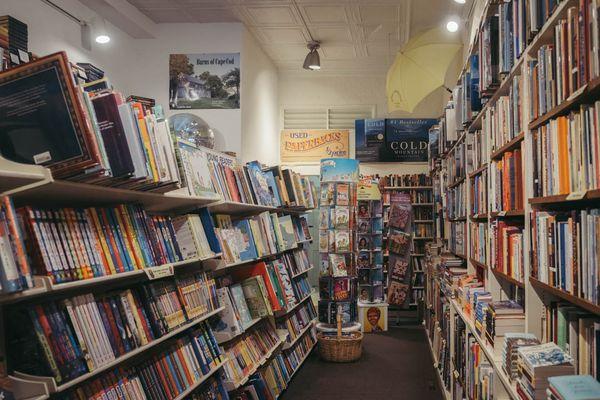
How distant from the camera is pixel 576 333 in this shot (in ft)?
5.87

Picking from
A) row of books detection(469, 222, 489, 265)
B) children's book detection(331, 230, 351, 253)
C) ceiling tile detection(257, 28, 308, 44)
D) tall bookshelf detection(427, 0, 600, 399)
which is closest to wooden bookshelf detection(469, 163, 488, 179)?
tall bookshelf detection(427, 0, 600, 399)

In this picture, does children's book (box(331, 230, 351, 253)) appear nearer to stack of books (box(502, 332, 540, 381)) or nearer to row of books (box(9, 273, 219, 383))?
row of books (box(9, 273, 219, 383))

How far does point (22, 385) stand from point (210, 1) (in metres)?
5.59

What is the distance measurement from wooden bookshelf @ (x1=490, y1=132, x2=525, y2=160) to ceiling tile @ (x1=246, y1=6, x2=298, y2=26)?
14.3ft

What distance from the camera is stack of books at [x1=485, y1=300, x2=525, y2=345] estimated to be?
2496 mm

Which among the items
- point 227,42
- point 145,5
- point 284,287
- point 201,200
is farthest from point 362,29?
point 201,200

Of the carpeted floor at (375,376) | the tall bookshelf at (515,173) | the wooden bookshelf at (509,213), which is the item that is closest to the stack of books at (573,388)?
the tall bookshelf at (515,173)

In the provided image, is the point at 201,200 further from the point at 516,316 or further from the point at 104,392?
the point at 516,316

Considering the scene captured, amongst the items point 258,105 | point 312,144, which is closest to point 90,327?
point 258,105

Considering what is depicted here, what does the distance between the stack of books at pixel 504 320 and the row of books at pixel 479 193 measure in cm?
87

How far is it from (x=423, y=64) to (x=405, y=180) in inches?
126

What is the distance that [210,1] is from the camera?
6.45m

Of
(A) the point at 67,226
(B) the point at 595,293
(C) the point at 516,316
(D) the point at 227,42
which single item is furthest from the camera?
(D) the point at 227,42

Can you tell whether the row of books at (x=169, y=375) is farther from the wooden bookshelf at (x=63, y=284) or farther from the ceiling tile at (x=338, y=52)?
the ceiling tile at (x=338, y=52)
